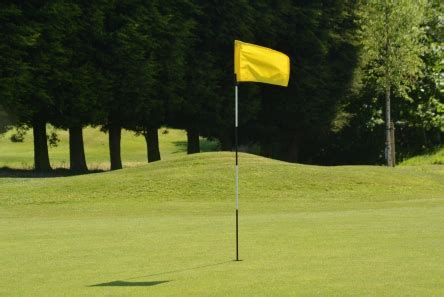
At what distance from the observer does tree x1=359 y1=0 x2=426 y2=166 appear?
57.6m

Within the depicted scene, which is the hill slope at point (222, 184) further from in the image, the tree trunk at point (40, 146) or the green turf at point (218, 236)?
the tree trunk at point (40, 146)

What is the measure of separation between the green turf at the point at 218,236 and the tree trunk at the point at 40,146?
10945 millimetres

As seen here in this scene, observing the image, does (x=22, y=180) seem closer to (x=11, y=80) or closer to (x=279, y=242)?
(x=11, y=80)

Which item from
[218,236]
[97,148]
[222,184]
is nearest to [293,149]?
[97,148]

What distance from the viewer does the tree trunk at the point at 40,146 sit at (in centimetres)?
4831

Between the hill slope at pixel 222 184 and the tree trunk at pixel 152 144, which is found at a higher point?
the tree trunk at pixel 152 144

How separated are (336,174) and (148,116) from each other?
1584cm

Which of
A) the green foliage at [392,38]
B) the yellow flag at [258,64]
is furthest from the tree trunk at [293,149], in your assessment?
the yellow flag at [258,64]

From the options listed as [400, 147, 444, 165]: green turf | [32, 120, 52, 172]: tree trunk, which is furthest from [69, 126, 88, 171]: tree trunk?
[400, 147, 444, 165]: green turf

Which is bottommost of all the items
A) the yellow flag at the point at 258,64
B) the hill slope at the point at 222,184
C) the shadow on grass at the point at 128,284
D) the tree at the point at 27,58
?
the shadow on grass at the point at 128,284

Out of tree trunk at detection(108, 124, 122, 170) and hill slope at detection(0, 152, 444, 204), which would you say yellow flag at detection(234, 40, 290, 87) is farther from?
tree trunk at detection(108, 124, 122, 170)

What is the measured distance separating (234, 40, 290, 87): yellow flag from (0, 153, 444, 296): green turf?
2868mm

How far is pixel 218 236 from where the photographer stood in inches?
740

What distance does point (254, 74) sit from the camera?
1588cm
